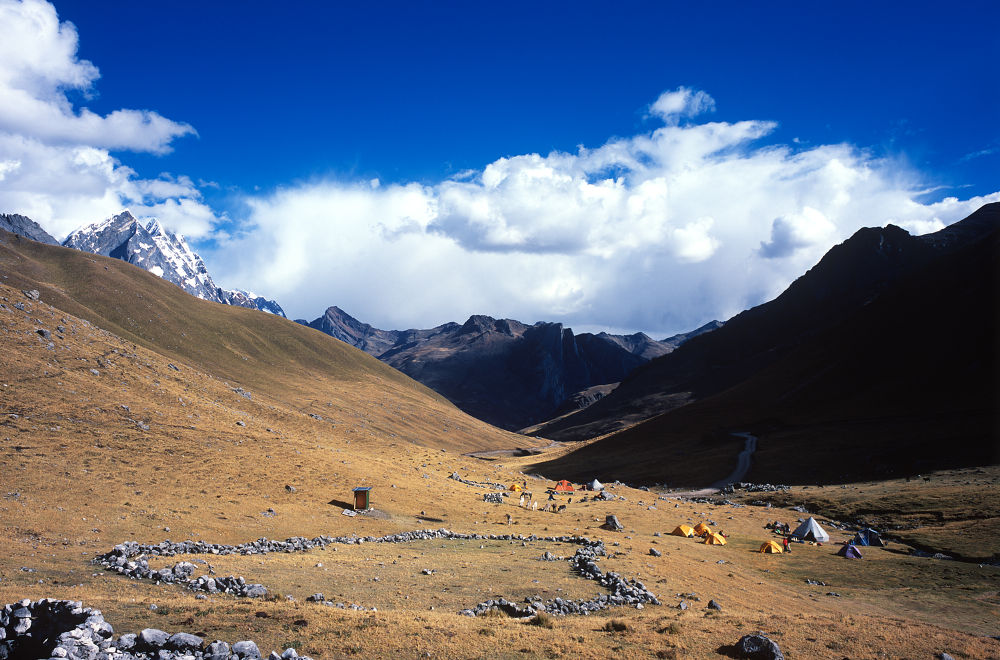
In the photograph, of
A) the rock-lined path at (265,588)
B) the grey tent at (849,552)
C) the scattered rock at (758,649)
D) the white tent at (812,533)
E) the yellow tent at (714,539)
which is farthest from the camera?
the white tent at (812,533)

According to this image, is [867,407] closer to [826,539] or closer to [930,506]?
[930,506]

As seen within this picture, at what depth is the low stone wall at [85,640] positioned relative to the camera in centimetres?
1522

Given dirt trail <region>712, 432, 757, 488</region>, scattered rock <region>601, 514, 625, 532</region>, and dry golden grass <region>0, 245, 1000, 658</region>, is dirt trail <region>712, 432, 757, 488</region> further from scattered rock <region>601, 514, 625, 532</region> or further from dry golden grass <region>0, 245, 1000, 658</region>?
scattered rock <region>601, 514, 625, 532</region>

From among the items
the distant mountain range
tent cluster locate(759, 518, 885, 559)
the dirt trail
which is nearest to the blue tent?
tent cluster locate(759, 518, 885, 559)

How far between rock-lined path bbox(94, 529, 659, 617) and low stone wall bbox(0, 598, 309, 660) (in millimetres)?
7703

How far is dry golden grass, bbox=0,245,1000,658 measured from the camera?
66.8 feet

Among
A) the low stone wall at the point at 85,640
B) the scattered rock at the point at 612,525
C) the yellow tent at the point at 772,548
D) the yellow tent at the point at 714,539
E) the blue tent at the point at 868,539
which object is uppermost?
the low stone wall at the point at 85,640

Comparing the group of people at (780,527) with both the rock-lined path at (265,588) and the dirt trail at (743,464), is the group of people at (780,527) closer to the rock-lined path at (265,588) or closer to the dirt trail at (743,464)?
the rock-lined path at (265,588)

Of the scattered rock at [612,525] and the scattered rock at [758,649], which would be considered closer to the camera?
the scattered rock at [758,649]

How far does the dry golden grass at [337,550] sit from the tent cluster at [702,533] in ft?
5.58

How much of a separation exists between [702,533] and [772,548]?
237 inches

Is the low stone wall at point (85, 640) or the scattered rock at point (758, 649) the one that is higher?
the low stone wall at point (85, 640)

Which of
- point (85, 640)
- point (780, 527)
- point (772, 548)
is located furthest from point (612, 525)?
point (85, 640)

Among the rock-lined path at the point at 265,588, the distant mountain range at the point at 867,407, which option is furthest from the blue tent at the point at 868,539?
the distant mountain range at the point at 867,407
